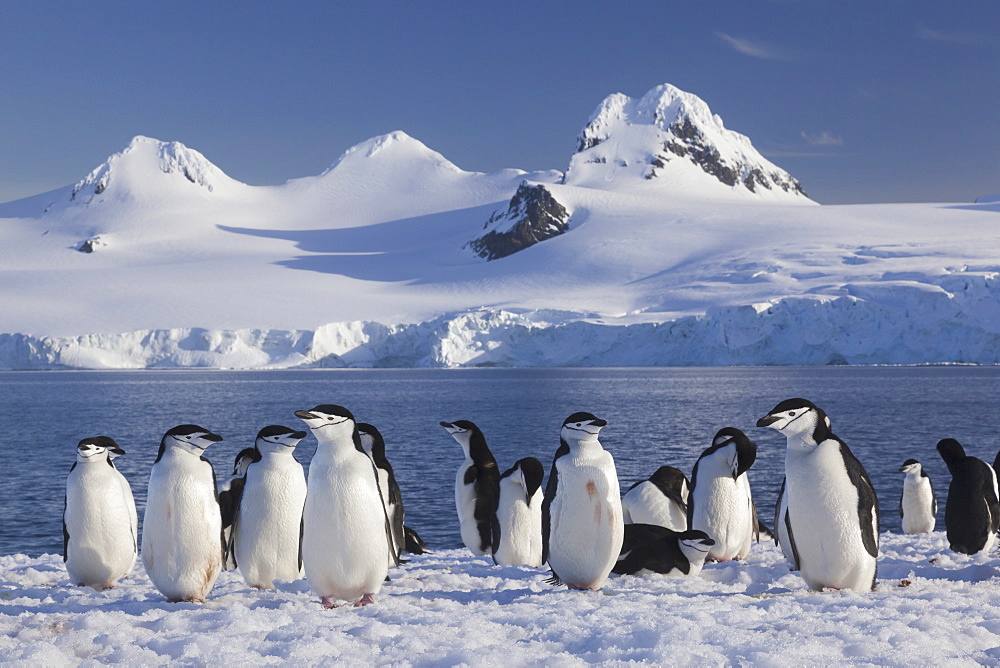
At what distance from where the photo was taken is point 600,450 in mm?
5934

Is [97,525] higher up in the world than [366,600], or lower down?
higher up

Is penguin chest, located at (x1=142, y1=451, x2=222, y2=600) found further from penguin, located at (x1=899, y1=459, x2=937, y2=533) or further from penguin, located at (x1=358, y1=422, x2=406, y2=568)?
penguin, located at (x1=899, y1=459, x2=937, y2=533)

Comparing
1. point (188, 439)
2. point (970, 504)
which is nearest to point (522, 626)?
point (188, 439)

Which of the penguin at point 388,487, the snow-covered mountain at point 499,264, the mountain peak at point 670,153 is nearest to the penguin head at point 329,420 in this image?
the penguin at point 388,487

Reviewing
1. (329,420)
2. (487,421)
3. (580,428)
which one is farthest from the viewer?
(487,421)

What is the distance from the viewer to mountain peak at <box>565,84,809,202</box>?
13888 centimetres

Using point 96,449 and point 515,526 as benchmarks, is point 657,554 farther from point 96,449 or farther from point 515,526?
point 96,449

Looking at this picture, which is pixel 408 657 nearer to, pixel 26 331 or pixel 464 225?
pixel 26 331

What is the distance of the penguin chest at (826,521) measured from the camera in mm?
5586

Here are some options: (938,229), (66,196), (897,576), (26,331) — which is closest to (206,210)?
(66,196)

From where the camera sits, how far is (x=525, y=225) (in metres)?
124

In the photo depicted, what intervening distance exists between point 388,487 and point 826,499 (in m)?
3.19

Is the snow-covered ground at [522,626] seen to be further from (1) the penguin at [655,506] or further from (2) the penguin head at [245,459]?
(1) the penguin at [655,506]

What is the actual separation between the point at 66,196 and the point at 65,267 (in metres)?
44.7
